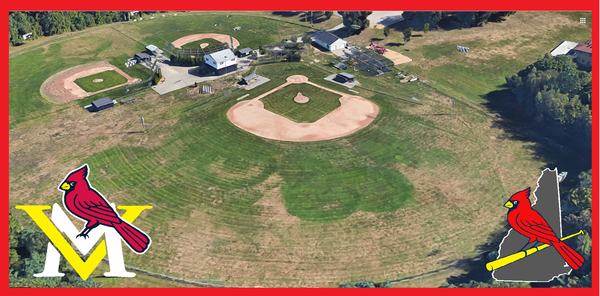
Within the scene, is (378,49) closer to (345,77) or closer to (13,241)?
(345,77)

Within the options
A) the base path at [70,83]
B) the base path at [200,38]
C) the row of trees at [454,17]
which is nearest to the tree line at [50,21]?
the base path at [70,83]

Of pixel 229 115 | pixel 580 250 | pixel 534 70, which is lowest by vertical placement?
pixel 580 250

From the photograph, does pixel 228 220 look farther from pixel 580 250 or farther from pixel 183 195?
pixel 580 250

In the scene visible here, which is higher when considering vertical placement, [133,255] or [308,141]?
[308,141]

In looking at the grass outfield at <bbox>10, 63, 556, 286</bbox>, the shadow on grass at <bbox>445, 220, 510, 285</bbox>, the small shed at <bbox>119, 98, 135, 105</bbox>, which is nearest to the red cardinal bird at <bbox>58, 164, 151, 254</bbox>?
the grass outfield at <bbox>10, 63, 556, 286</bbox>

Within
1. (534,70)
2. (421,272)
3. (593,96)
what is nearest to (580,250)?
(421,272)

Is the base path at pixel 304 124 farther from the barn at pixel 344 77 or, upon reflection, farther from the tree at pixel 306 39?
the tree at pixel 306 39

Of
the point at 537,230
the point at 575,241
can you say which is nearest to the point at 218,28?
the point at 537,230
